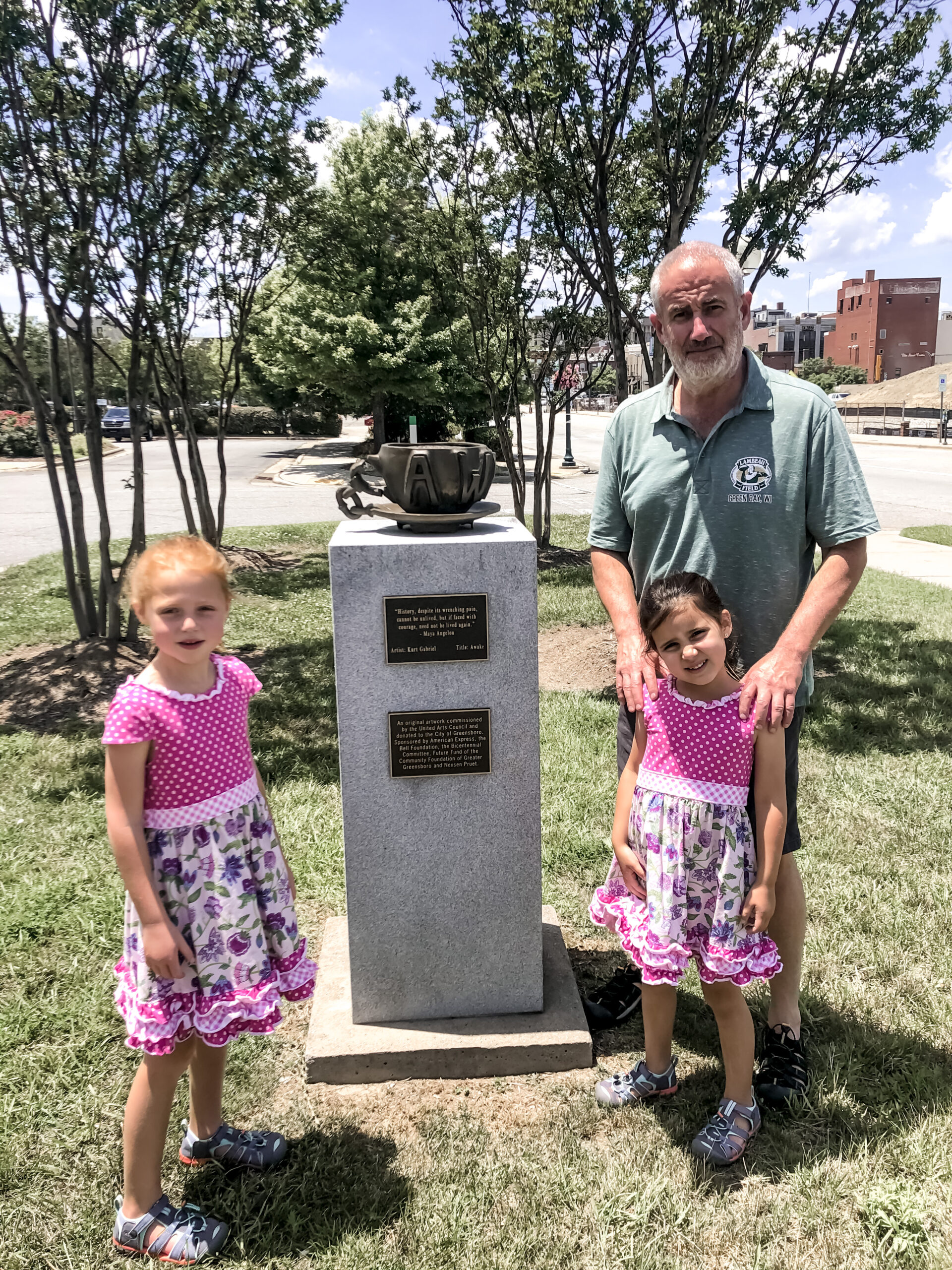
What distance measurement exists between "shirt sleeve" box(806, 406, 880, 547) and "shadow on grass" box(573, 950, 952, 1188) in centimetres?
159

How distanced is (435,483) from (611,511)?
513 millimetres

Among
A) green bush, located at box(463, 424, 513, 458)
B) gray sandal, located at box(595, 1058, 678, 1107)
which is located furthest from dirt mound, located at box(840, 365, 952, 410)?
gray sandal, located at box(595, 1058, 678, 1107)

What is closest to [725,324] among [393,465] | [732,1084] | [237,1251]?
[393,465]

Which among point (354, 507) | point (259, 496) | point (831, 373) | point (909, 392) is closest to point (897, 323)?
point (831, 373)

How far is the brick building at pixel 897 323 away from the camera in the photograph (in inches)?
3142

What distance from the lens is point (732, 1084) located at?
8.13ft

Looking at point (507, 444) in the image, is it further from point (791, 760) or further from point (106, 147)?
point (791, 760)

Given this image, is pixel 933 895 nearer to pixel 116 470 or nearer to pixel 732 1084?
pixel 732 1084

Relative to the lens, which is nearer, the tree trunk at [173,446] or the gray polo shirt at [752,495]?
the gray polo shirt at [752,495]

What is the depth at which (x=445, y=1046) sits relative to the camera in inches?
111

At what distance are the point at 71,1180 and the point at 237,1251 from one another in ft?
A: 1.76

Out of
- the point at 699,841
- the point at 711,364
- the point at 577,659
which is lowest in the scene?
the point at 577,659

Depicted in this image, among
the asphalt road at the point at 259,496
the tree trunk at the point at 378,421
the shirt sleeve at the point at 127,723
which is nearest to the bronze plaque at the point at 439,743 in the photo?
the shirt sleeve at the point at 127,723

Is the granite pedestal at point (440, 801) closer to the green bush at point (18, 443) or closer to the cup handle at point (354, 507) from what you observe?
the cup handle at point (354, 507)
